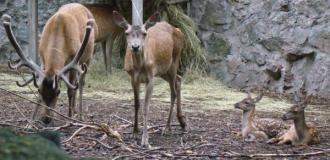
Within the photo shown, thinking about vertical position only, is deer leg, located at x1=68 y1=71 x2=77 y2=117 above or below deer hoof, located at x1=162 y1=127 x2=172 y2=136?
above

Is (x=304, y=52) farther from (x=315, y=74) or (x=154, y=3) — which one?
(x=154, y=3)

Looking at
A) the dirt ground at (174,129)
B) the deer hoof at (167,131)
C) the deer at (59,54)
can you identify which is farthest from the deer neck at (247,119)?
the deer at (59,54)

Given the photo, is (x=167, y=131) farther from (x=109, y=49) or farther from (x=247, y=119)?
(x=109, y=49)

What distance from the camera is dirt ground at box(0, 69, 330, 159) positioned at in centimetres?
561

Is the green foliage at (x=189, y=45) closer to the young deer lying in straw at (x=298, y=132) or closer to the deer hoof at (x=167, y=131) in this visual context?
the deer hoof at (x=167, y=131)

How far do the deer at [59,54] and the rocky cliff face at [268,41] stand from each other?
14.5 ft

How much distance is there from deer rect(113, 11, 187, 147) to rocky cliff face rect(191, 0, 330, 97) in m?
4.36

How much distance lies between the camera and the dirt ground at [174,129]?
5.61 meters

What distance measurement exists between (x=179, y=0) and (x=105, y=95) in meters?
3.22

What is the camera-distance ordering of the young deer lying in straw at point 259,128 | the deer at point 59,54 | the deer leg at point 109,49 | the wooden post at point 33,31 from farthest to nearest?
1. the wooden post at point 33,31
2. the deer leg at point 109,49
3. the young deer lying in straw at point 259,128
4. the deer at point 59,54

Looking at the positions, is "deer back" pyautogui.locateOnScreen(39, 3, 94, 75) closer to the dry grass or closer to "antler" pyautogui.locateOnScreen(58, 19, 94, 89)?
"antler" pyautogui.locateOnScreen(58, 19, 94, 89)

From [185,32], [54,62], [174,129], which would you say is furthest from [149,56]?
[185,32]

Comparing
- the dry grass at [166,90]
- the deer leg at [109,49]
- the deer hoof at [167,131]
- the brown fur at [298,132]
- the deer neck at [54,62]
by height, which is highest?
the deer neck at [54,62]

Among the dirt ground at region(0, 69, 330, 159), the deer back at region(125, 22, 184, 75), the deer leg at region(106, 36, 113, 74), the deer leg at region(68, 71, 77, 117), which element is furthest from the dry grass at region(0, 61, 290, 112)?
the deer back at region(125, 22, 184, 75)
